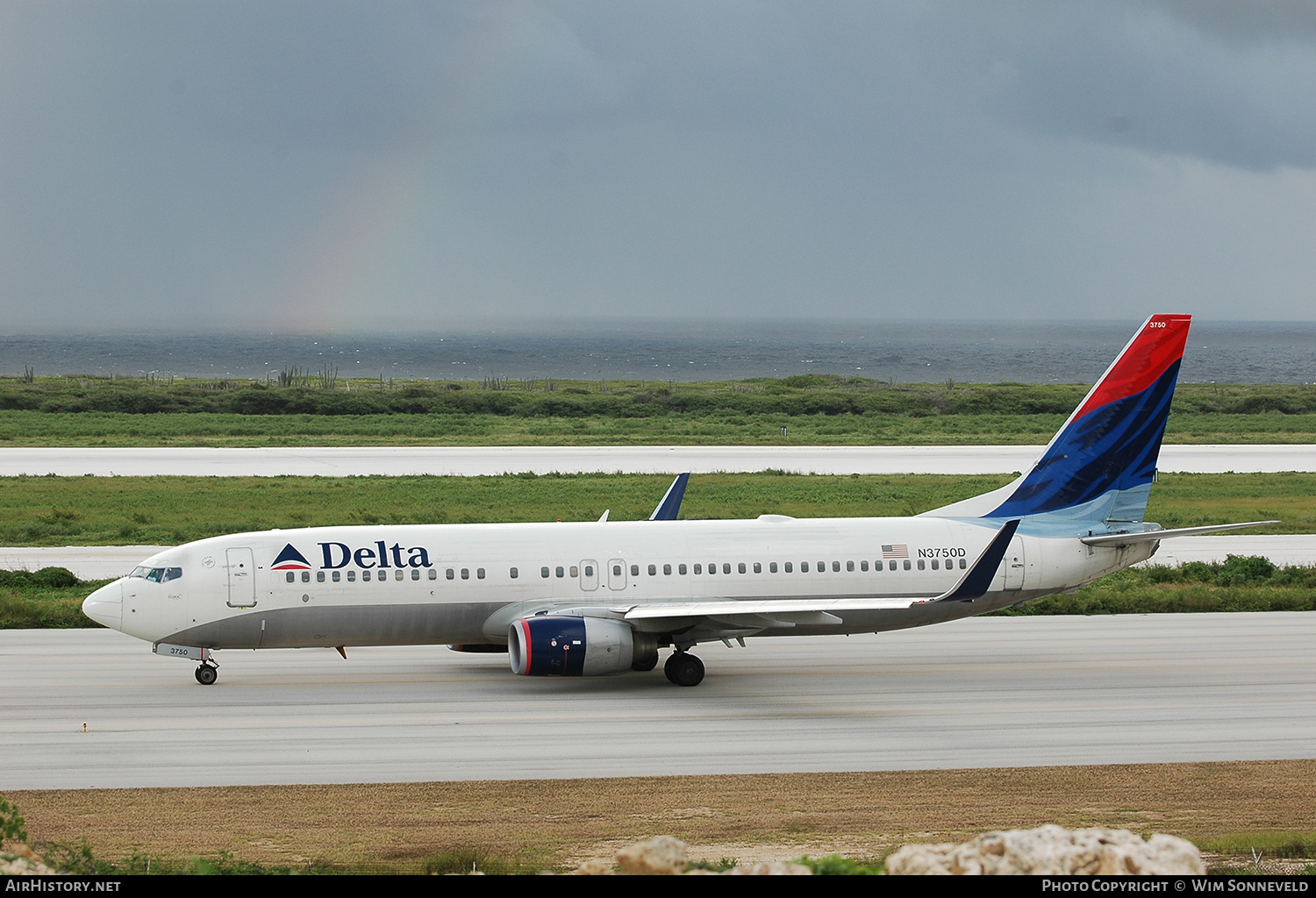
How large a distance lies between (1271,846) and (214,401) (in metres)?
114

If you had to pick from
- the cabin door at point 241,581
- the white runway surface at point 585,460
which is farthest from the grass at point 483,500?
the cabin door at point 241,581

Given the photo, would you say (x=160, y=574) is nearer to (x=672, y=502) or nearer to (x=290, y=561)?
(x=290, y=561)

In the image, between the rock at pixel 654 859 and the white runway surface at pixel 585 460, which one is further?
the white runway surface at pixel 585 460

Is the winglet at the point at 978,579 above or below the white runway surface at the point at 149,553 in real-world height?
above

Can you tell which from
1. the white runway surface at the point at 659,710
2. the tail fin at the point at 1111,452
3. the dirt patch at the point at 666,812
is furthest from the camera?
the tail fin at the point at 1111,452

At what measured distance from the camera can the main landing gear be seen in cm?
Result: 2827

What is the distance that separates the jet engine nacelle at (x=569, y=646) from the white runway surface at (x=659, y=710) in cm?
74

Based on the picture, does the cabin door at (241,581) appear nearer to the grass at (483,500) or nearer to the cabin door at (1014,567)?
the cabin door at (1014,567)

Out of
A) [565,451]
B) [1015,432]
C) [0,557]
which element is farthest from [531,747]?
[1015,432]

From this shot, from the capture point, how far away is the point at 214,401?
12019 centimetres

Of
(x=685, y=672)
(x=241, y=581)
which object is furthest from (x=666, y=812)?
(x=241, y=581)

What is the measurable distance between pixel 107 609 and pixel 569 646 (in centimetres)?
969

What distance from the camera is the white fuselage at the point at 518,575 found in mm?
27656
